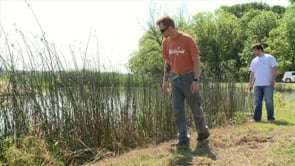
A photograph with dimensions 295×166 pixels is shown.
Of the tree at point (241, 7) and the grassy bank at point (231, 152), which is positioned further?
the tree at point (241, 7)

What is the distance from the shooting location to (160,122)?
23.1ft

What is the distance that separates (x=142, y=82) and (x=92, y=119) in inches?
55.7

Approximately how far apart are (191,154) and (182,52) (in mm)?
1223

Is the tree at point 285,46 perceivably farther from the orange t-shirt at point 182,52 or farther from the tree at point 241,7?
the orange t-shirt at point 182,52

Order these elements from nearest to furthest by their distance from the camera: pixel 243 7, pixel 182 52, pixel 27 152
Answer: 1. pixel 27 152
2. pixel 182 52
3. pixel 243 7

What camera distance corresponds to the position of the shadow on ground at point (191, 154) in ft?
15.4

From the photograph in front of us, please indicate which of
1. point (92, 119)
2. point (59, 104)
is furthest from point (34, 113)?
point (92, 119)

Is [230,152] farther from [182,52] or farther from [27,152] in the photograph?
[27,152]

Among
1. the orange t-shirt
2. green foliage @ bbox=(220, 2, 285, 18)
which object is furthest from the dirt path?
green foliage @ bbox=(220, 2, 285, 18)

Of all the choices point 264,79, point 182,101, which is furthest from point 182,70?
point 264,79

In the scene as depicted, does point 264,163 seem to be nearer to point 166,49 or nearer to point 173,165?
point 173,165

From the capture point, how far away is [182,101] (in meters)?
5.61

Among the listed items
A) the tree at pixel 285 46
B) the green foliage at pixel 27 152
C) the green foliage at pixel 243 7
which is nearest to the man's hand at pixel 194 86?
the green foliage at pixel 27 152

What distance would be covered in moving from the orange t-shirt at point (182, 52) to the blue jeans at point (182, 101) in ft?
0.34
